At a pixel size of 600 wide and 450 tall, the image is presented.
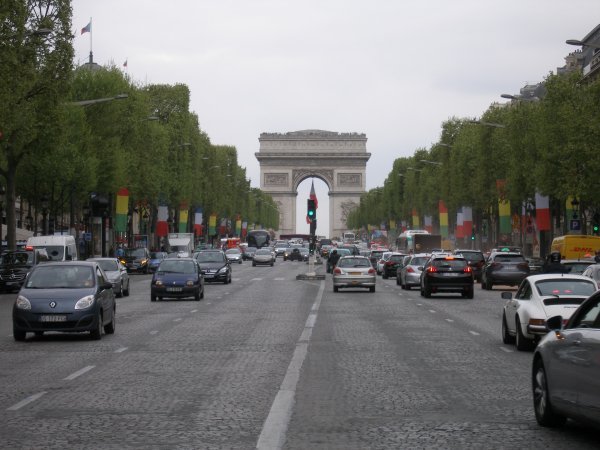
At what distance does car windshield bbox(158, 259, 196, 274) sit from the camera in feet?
142

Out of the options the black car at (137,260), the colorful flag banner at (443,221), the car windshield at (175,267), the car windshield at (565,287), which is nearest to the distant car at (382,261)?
the black car at (137,260)

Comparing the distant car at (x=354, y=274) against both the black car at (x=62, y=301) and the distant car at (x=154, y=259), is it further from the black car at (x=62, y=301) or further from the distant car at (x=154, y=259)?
the distant car at (x=154, y=259)

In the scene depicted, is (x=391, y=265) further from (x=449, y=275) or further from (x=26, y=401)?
(x=26, y=401)

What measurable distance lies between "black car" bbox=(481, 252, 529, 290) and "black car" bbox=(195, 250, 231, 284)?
13298mm

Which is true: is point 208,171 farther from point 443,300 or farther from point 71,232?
point 443,300

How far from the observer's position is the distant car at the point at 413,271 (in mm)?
54000

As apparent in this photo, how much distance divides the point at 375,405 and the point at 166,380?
3603mm

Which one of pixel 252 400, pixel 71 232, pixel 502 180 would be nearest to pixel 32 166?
pixel 71 232

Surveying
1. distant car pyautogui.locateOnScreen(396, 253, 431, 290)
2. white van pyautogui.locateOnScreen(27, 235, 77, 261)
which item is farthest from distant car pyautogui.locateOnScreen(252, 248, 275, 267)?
white van pyautogui.locateOnScreen(27, 235, 77, 261)

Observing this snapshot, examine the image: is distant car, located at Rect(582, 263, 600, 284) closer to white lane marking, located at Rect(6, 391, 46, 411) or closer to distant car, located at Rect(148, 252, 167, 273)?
white lane marking, located at Rect(6, 391, 46, 411)

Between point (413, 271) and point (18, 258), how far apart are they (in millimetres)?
16042

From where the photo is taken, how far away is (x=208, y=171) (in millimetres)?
125875

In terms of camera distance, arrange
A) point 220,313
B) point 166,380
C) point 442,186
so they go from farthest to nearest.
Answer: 1. point 442,186
2. point 220,313
3. point 166,380

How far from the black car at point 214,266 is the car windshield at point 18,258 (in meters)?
10.1
